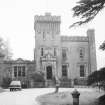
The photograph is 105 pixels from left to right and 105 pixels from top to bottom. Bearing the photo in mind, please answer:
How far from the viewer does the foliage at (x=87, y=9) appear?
12325 millimetres

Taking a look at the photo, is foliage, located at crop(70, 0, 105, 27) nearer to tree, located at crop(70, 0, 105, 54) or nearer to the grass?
tree, located at crop(70, 0, 105, 54)

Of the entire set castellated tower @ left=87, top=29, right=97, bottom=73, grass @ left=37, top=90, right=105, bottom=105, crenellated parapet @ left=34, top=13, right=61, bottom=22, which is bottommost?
grass @ left=37, top=90, right=105, bottom=105

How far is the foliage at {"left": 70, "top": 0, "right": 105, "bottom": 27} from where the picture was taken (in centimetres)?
1232

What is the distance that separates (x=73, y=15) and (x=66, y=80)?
112ft

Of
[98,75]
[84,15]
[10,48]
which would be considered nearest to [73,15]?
[84,15]

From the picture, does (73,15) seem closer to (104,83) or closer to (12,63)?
(104,83)

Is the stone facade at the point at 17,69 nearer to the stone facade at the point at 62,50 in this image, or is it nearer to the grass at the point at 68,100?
the stone facade at the point at 62,50

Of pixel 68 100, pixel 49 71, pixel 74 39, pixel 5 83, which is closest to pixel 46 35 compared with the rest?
pixel 74 39

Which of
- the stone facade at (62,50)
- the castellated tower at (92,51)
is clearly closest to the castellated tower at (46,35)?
the stone facade at (62,50)

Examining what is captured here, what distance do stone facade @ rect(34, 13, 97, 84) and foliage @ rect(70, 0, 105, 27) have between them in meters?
34.2

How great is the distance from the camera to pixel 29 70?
47938 mm

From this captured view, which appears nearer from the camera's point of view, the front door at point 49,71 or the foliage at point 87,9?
the foliage at point 87,9

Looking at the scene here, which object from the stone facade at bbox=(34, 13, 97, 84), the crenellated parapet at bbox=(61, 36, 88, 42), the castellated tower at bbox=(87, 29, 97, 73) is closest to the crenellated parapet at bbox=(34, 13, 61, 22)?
the stone facade at bbox=(34, 13, 97, 84)

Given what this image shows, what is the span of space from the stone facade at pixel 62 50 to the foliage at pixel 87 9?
3420 centimetres
